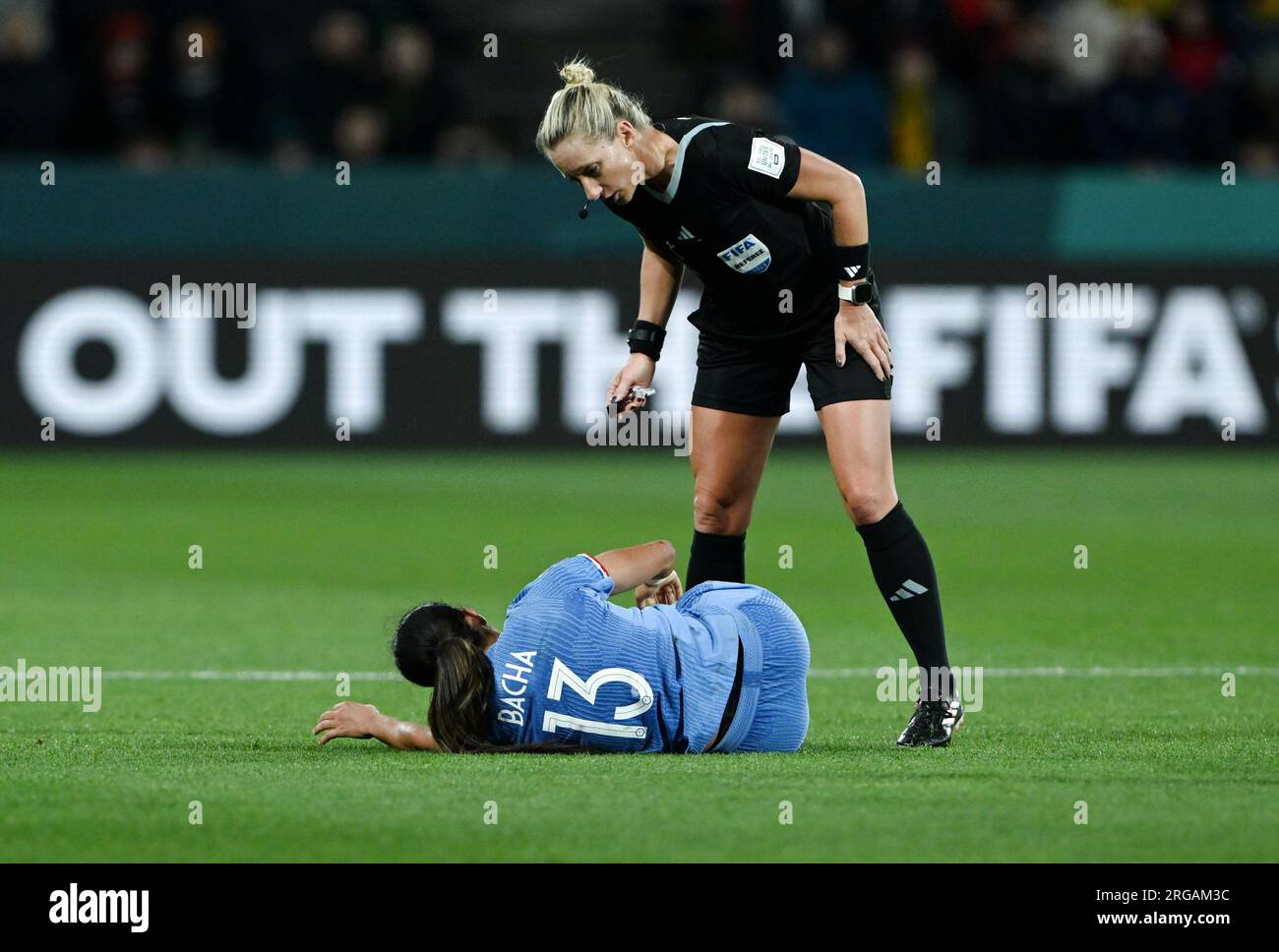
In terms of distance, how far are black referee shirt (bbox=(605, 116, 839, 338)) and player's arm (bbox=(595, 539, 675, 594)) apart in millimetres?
794

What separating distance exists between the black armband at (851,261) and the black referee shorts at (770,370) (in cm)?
12

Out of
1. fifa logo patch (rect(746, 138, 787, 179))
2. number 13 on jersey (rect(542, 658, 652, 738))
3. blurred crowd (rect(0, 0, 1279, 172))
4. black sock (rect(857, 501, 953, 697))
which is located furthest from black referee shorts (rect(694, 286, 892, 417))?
blurred crowd (rect(0, 0, 1279, 172))

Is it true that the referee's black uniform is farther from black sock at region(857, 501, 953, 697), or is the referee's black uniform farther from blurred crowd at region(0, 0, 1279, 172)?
blurred crowd at region(0, 0, 1279, 172)

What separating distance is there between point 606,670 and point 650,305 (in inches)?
63.7

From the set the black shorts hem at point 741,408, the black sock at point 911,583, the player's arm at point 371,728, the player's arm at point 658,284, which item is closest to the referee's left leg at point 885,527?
the black sock at point 911,583

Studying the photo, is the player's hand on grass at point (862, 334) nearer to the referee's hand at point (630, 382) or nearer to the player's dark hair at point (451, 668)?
the referee's hand at point (630, 382)

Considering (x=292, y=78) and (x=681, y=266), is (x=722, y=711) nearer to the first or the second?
(x=681, y=266)

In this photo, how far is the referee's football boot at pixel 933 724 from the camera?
20.5ft

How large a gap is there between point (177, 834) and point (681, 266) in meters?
2.72

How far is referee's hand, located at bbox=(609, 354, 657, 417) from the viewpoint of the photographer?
671 cm

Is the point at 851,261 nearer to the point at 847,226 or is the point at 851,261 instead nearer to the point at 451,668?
the point at 847,226

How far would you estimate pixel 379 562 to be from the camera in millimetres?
11227

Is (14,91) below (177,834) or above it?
above
